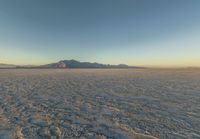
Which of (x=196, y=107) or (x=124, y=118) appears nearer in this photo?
(x=124, y=118)

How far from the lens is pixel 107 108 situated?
4840mm

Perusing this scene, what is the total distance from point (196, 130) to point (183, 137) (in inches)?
21.9

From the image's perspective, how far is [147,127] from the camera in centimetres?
336

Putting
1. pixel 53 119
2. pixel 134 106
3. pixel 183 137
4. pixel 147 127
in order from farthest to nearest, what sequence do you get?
pixel 134 106 < pixel 53 119 < pixel 147 127 < pixel 183 137

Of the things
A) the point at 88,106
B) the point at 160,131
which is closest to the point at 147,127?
the point at 160,131

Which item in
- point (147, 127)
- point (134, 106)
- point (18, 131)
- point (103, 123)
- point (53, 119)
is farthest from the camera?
point (134, 106)

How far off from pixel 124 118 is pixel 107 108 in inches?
38.8

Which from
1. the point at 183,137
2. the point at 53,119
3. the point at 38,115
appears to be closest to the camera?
the point at 183,137

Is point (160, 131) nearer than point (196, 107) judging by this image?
Yes

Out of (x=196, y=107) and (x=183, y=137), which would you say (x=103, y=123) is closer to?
(x=183, y=137)

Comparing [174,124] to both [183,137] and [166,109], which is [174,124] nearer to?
[183,137]

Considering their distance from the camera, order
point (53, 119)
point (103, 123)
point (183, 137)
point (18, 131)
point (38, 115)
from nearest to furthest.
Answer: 1. point (183, 137)
2. point (18, 131)
3. point (103, 123)
4. point (53, 119)
5. point (38, 115)

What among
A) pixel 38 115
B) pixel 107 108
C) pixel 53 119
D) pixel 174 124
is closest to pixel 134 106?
pixel 107 108

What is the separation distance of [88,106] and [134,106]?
5.45ft
